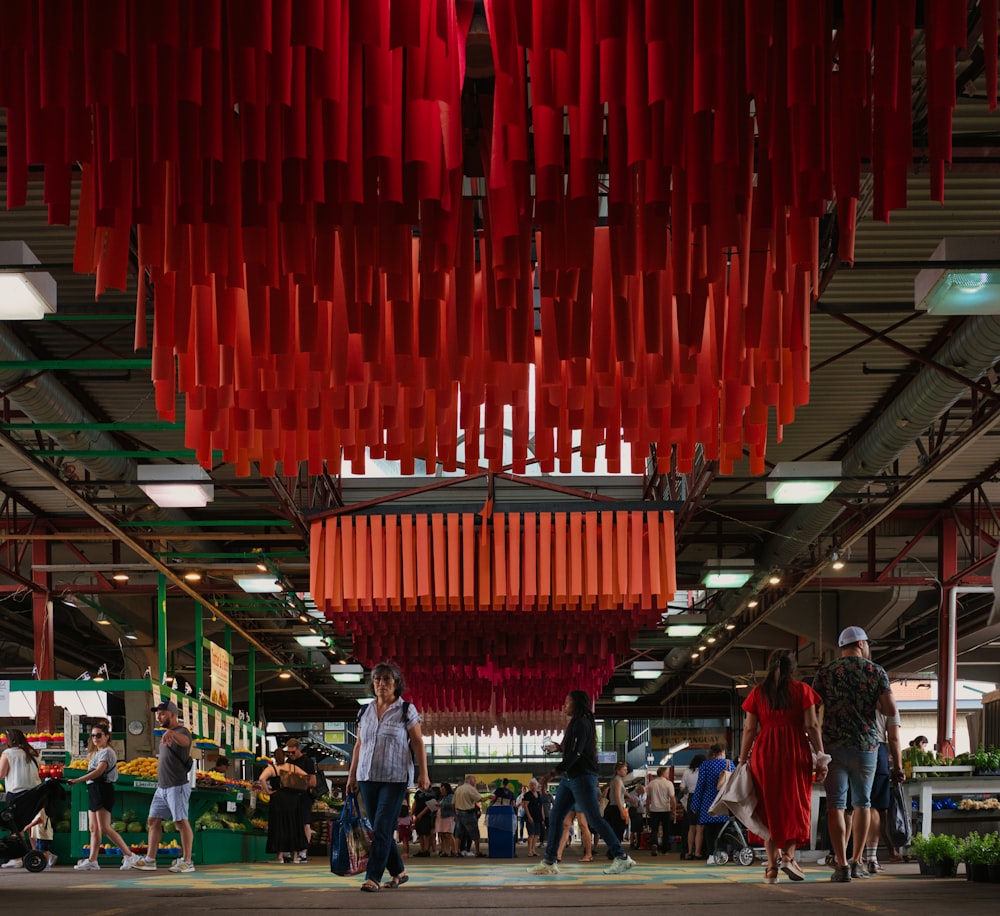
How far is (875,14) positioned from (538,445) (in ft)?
15.5

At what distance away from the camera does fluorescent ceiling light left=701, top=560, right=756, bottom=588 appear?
74.2ft

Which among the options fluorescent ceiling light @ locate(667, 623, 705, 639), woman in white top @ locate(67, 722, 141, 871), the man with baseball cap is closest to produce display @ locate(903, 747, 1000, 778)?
the man with baseball cap

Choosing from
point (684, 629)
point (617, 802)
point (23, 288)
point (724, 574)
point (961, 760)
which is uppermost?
point (23, 288)

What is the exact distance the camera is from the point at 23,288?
33.6 ft

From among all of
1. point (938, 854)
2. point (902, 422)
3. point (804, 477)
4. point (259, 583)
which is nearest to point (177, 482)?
point (804, 477)

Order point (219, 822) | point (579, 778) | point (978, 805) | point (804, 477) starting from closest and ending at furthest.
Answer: point (579, 778) → point (978, 805) → point (804, 477) → point (219, 822)

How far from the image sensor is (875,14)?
19.1ft

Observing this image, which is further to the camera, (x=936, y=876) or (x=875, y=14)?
(x=936, y=876)

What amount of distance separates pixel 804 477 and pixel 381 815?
8.16 meters

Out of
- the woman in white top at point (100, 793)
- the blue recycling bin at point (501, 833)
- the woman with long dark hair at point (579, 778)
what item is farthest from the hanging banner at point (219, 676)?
the woman with long dark hair at point (579, 778)

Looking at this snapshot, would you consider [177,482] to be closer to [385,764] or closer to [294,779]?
[294,779]

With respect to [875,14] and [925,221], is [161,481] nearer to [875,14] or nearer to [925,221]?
[925,221]

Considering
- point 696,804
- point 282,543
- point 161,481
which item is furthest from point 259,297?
point 282,543

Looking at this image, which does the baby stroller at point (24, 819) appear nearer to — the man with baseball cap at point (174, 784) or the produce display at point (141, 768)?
the man with baseball cap at point (174, 784)
